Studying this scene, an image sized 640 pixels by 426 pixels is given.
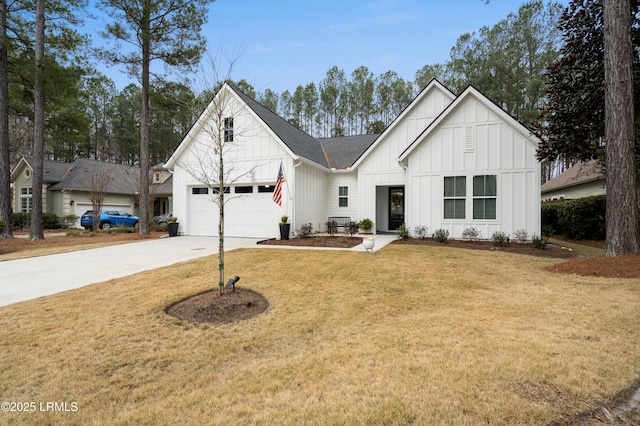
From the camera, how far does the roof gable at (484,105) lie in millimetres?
11383

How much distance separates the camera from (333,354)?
3.46 m

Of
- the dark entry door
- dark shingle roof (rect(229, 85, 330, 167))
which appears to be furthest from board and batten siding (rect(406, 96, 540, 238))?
dark shingle roof (rect(229, 85, 330, 167))

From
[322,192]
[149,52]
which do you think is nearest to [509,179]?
[322,192]

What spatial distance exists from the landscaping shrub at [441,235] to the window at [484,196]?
1271 millimetres

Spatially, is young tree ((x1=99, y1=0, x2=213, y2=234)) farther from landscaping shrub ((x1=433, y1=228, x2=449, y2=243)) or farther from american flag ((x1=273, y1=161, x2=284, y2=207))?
landscaping shrub ((x1=433, y1=228, x2=449, y2=243))

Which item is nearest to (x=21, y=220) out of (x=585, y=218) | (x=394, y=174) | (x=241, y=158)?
(x=241, y=158)

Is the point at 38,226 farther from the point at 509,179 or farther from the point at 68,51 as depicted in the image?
the point at 509,179

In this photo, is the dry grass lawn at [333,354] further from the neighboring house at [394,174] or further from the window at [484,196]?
the neighboring house at [394,174]

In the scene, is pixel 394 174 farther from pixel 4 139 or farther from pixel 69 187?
pixel 69 187

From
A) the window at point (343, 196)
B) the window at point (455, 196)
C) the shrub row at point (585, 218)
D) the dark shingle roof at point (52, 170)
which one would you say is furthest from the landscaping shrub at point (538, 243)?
the dark shingle roof at point (52, 170)

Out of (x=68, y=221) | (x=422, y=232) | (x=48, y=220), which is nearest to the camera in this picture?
(x=422, y=232)

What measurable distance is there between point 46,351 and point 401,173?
1353 cm

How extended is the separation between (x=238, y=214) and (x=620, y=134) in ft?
44.7

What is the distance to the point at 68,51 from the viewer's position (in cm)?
1686
